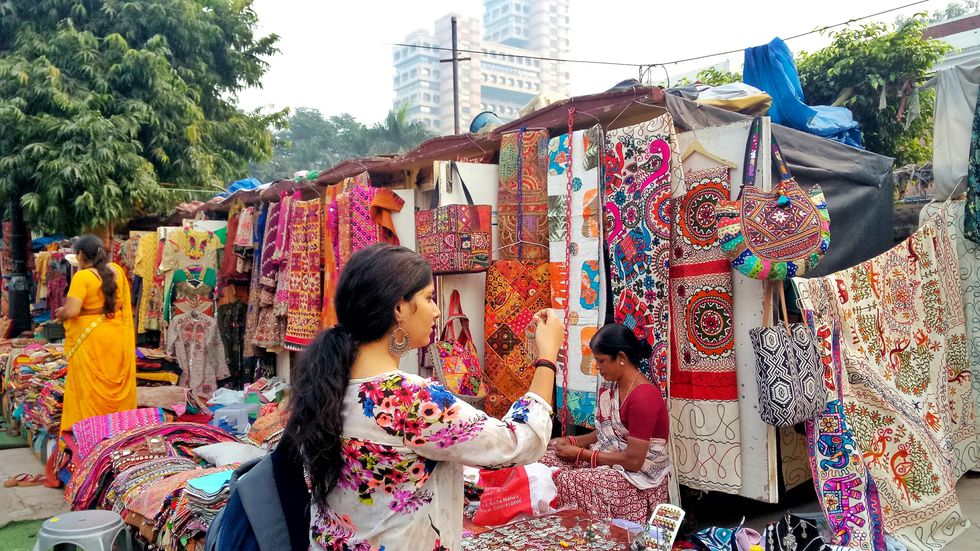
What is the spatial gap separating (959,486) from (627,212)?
9.66ft

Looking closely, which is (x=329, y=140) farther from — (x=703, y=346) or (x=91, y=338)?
(x=703, y=346)

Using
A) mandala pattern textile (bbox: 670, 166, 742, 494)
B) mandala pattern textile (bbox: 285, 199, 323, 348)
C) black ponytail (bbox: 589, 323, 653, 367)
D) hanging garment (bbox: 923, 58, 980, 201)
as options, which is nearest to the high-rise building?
mandala pattern textile (bbox: 285, 199, 323, 348)

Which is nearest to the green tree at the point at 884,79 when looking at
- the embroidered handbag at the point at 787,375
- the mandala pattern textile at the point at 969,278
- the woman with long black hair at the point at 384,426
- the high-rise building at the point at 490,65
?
the mandala pattern textile at the point at 969,278

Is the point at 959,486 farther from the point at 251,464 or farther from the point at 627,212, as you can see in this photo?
the point at 251,464

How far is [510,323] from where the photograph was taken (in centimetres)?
379

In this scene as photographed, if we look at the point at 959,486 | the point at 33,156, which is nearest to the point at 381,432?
the point at 959,486

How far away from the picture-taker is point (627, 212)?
320 cm

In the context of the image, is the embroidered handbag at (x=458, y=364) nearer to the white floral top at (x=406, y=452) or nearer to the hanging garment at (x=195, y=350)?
the white floral top at (x=406, y=452)

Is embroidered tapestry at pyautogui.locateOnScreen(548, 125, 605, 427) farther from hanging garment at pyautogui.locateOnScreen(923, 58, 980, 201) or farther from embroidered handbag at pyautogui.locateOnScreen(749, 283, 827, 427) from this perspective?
hanging garment at pyautogui.locateOnScreen(923, 58, 980, 201)

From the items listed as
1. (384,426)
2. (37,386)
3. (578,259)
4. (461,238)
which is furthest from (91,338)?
(384,426)

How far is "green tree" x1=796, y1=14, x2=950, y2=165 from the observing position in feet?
24.0

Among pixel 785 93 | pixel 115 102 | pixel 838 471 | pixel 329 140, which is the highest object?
pixel 329 140

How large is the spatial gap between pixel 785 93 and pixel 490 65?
81826 millimetres

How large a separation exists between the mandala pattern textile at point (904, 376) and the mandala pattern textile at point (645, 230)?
61cm
